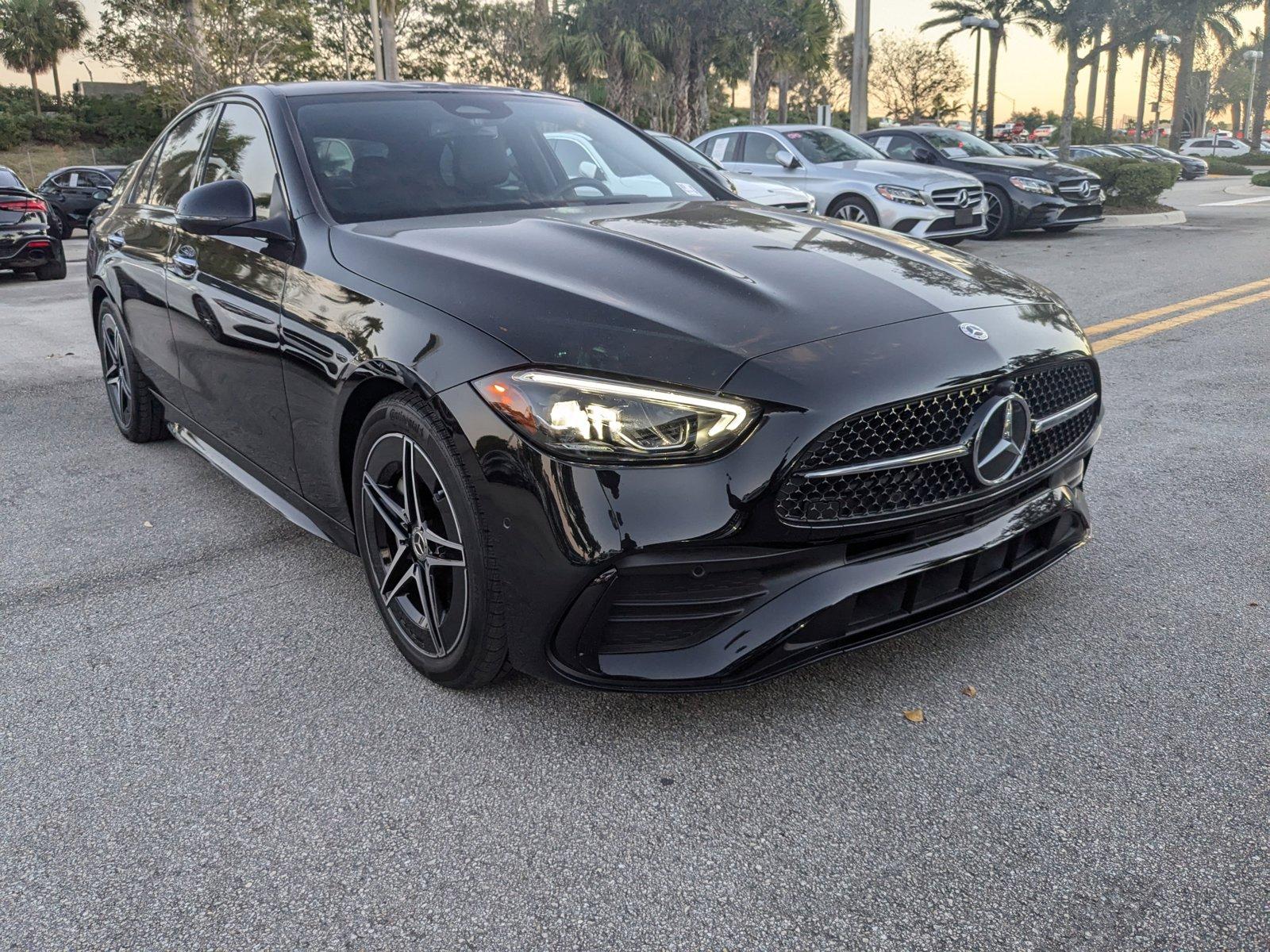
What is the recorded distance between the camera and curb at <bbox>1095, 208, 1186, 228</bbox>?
52.1ft

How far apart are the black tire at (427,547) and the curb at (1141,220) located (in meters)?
15.3

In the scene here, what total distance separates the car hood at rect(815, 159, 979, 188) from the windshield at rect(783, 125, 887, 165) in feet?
0.71

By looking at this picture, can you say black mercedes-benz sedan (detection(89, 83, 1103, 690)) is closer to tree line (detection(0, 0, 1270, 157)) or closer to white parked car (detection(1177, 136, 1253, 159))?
tree line (detection(0, 0, 1270, 157))

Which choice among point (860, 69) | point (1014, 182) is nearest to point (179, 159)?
point (1014, 182)

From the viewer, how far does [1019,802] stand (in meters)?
2.18

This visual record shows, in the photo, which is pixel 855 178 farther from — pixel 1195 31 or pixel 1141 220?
pixel 1195 31

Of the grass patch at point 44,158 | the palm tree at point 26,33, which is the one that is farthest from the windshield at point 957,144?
the palm tree at point 26,33

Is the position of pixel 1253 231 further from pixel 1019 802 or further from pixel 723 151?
pixel 1019 802

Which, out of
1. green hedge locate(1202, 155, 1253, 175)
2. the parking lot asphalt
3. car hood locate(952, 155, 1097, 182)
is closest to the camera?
the parking lot asphalt

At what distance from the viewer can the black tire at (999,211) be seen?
45.8ft

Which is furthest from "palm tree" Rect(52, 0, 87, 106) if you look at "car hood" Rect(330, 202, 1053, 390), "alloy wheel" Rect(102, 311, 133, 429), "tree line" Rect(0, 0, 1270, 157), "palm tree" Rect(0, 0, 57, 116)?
"car hood" Rect(330, 202, 1053, 390)

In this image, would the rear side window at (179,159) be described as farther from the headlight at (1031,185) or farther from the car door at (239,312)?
the headlight at (1031,185)

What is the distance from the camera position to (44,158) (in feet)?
157

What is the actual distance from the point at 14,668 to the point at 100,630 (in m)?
0.26
